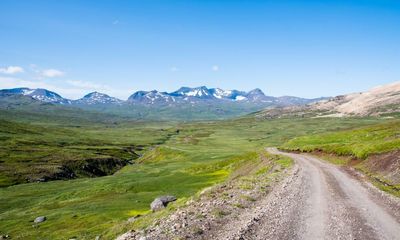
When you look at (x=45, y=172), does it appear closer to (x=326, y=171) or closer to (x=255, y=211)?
(x=326, y=171)

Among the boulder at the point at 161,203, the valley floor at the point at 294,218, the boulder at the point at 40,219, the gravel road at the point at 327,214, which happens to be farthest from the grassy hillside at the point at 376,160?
the boulder at the point at 40,219

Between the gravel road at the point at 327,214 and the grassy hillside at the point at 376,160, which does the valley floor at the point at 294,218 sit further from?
the grassy hillside at the point at 376,160

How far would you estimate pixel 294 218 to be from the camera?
24.3m

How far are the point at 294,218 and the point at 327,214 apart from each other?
280 cm

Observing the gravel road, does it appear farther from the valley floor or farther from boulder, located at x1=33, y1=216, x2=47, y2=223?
boulder, located at x1=33, y1=216, x2=47, y2=223

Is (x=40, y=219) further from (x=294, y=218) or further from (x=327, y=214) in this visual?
(x=327, y=214)

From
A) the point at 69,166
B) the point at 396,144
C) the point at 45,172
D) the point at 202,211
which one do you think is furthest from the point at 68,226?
the point at 69,166

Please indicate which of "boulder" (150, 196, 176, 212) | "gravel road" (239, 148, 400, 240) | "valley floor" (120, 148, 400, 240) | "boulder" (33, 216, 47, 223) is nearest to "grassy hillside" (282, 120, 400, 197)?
"gravel road" (239, 148, 400, 240)

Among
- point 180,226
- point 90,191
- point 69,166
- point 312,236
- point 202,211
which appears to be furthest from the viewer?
point 69,166

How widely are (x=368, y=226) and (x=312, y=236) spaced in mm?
4590

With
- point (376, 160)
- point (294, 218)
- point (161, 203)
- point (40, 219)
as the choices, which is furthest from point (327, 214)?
point (40, 219)

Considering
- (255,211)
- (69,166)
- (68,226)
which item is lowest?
(69,166)

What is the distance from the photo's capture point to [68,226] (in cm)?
5856

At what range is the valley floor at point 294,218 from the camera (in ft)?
69.2
